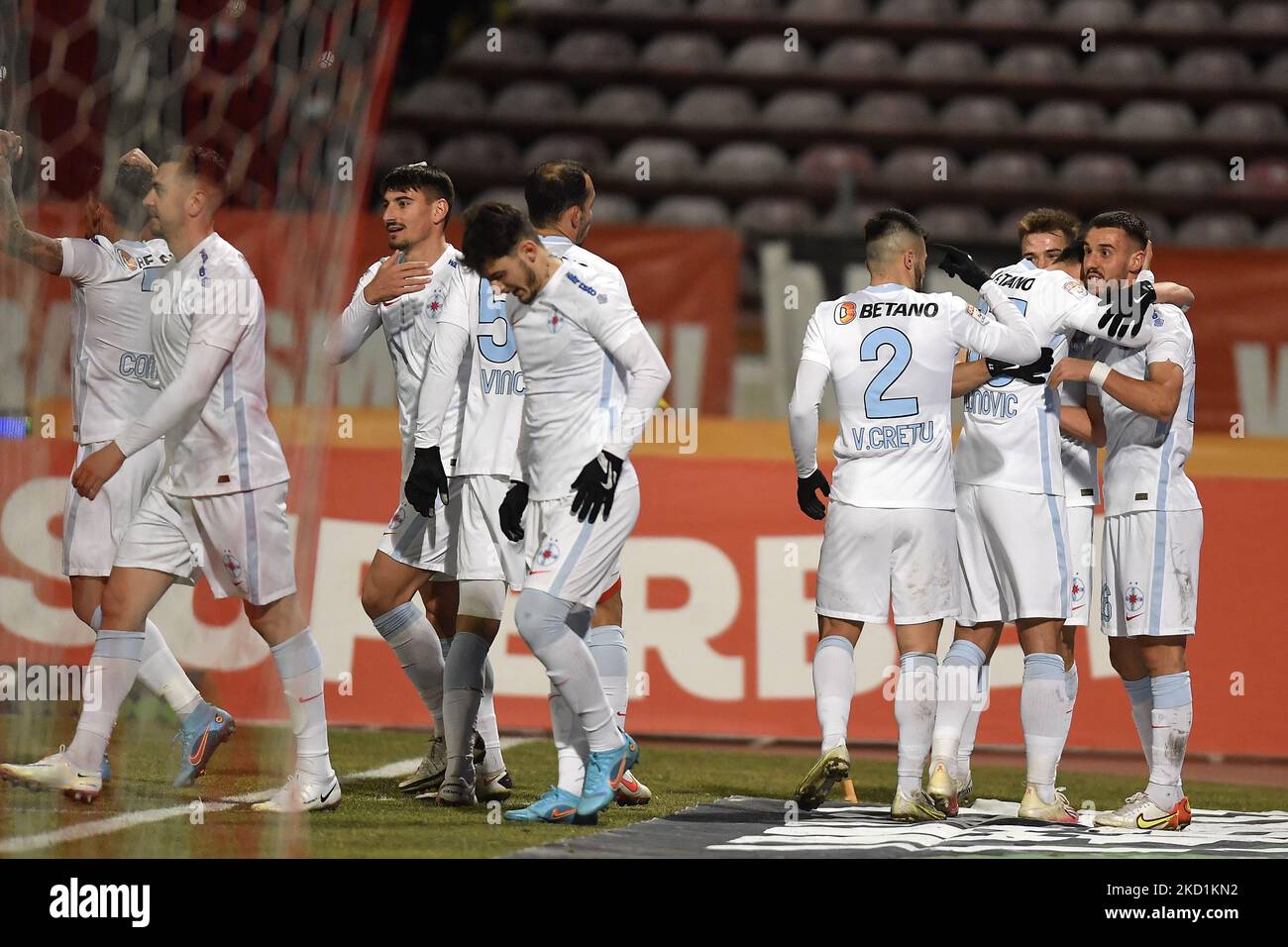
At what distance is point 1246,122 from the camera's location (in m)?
16.0


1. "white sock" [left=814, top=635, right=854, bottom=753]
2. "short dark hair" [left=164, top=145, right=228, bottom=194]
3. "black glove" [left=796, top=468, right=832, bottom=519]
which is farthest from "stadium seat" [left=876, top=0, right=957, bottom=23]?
"short dark hair" [left=164, top=145, right=228, bottom=194]

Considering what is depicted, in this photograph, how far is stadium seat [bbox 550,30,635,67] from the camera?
17.0m

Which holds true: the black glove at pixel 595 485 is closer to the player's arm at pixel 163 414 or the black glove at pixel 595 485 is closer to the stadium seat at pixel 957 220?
the player's arm at pixel 163 414

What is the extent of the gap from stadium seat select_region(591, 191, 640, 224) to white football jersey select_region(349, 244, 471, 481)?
8544 mm

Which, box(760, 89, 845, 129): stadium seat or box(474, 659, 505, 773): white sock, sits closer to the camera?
box(474, 659, 505, 773): white sock

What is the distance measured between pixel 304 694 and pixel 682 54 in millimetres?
12237

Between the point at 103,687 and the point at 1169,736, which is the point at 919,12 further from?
the point at 103,687

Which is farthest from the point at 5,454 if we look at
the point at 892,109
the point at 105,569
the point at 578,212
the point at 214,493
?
the point at 892,109

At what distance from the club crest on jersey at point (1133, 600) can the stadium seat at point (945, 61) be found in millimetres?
10982

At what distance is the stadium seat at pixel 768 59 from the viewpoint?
A: 16766 millimetres

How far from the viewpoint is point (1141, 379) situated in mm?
6539

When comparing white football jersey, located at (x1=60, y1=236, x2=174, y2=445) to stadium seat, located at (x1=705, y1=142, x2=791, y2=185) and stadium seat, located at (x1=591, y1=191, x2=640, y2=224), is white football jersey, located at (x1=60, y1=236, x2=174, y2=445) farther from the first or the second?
stadium seat, located at (x1=705, y1=142, x2=791, y2=185)

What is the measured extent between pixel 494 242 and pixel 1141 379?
2625mm
